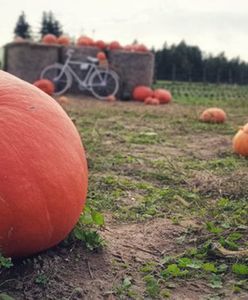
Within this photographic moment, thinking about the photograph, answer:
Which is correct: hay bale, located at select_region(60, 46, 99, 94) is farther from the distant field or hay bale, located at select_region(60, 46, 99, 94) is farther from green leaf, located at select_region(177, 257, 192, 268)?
green leaf, located at select_region(177, 257, 192, 268)

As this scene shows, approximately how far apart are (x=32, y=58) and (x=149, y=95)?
347cm

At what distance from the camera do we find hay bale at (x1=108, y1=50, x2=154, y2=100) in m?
16.1

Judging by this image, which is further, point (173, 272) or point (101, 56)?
point (101, 56)

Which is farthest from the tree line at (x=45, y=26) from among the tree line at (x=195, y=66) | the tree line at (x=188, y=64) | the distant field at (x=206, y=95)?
the distant field at (x=206, y=95)

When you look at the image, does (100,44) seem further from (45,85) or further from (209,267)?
(209,267)

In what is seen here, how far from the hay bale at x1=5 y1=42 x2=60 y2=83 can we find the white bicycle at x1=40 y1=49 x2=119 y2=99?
0.27 m

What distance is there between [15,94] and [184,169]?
2844 millimetres

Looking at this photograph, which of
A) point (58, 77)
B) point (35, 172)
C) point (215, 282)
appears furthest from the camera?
point (58, 77)

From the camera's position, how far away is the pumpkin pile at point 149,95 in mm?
15516

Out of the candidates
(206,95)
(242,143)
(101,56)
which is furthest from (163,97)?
(242,143)

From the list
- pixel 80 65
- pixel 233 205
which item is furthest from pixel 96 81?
pixel 233 205

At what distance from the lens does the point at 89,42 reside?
54.0 feet

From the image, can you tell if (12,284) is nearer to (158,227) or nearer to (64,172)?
(64,172)

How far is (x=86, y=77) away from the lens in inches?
611
